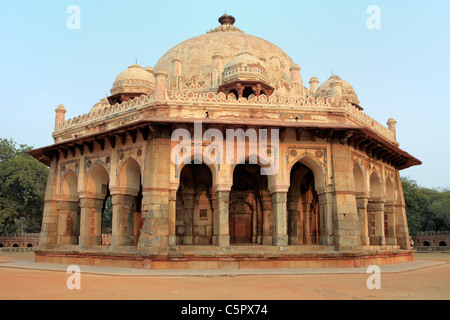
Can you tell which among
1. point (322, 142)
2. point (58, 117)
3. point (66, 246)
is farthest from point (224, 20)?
point (66, 246)

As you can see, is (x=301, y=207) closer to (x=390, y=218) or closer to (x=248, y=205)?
(x=248, y=205)

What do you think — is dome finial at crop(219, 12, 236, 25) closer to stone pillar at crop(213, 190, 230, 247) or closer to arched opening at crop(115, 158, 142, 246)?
arched opening at crop(115, 158, 142, 246)

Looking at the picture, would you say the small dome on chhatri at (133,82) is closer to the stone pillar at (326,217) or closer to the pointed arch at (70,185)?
the pointed arch at (70,185)

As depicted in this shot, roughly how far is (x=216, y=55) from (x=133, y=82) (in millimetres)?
4374

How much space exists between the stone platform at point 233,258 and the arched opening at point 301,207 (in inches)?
165

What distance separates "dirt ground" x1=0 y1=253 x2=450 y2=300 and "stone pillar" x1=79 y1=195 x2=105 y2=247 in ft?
19.6

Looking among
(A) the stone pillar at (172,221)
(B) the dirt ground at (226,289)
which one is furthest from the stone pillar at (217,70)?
(B) the dirt ground at (226,289)

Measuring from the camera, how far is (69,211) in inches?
693

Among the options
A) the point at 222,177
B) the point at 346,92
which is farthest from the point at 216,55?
the point at 222,177

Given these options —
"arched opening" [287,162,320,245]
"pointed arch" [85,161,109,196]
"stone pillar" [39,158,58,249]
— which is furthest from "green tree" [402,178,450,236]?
"stone pillar" [39,158,58,249]

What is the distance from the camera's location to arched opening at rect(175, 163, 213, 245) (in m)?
17.6

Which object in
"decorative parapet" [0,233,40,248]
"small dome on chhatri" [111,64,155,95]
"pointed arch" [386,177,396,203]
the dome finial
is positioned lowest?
"decorative parapet" [0,233,40,248]
